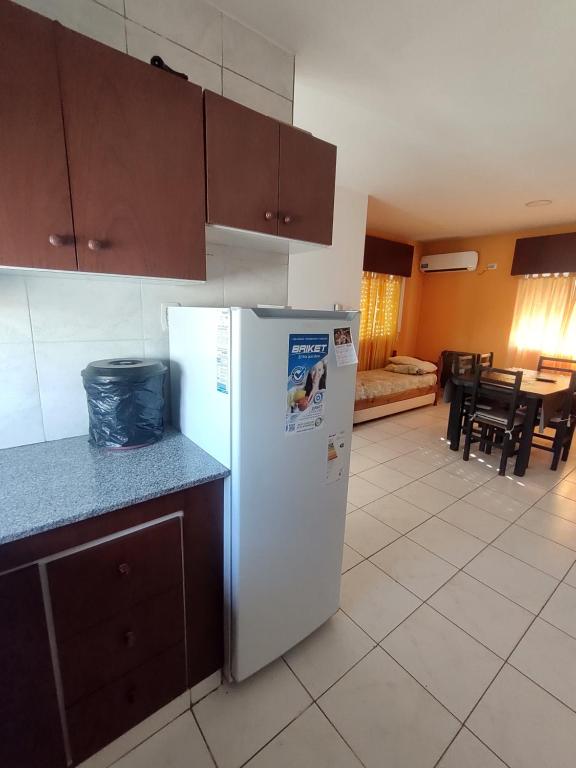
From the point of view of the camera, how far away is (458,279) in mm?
5480

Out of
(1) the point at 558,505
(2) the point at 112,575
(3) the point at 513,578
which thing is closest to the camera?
(2) the point at 112,575

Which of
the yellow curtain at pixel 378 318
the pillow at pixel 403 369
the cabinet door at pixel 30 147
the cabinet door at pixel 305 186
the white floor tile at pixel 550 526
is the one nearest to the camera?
the cabinet door at pixel 30 147

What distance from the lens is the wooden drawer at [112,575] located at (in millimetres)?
897

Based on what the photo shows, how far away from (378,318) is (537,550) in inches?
157

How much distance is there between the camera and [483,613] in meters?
1.67

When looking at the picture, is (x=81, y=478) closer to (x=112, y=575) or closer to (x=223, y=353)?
(x=112, y=575)

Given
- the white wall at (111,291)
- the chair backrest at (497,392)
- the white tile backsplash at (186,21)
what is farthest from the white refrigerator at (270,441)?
the chair backrest at (497,392)

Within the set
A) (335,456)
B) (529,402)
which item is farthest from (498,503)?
(335,456)

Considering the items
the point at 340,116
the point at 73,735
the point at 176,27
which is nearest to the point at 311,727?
the point at 73,735

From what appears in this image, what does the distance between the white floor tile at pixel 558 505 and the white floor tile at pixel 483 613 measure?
1.18 metres

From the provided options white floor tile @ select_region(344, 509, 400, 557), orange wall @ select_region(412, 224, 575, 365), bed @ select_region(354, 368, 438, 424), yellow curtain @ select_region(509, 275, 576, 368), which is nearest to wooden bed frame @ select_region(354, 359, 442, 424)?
bed @ select_region(354, 368, 438, 424)

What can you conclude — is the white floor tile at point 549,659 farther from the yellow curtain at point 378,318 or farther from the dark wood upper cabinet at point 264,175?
the yellow curtain at point 378,318

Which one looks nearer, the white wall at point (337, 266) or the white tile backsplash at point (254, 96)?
the white tile backsplash at point (254, 96)

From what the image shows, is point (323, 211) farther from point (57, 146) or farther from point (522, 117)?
point (522, 117)
